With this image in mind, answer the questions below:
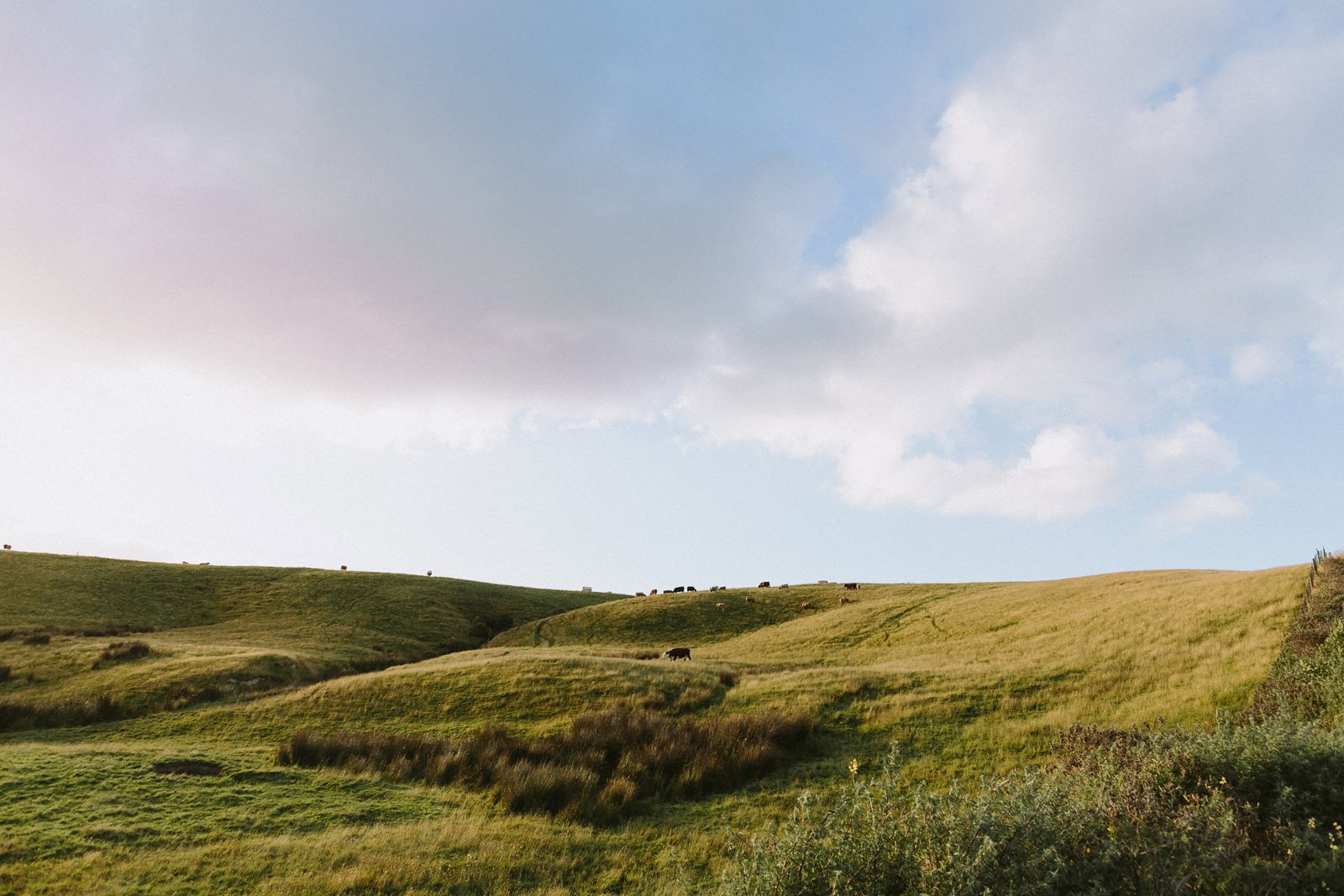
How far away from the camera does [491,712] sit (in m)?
23.7

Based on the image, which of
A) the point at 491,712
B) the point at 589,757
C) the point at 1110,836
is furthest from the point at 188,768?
the point at 1110,836

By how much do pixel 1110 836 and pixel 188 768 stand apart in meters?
20.2

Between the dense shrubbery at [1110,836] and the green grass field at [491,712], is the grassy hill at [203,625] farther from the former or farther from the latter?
the dense shrubbery at [1110,836]

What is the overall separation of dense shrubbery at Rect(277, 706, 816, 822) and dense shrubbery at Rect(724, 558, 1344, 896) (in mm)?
7758

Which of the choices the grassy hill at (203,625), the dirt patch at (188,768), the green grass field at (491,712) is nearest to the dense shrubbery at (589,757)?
the green grass field at (491,712)

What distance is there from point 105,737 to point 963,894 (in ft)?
97.1

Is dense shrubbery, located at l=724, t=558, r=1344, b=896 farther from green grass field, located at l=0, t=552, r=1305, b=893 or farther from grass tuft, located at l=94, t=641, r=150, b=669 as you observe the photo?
grass tuft, located at l=94, t=641, r=150, b=669

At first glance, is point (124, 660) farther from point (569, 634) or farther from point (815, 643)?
point (815, 643)

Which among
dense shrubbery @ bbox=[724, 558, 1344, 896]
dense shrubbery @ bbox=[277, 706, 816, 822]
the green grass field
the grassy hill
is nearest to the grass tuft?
the grassy hill

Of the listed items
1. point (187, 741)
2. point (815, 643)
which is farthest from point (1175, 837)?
point (815, 643)

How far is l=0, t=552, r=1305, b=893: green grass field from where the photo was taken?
1061 centimetres

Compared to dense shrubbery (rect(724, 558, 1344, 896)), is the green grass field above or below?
below

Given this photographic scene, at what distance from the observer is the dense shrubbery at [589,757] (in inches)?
560

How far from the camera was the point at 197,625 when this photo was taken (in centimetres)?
5766
